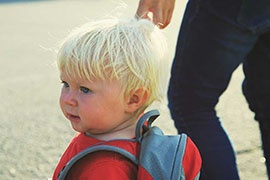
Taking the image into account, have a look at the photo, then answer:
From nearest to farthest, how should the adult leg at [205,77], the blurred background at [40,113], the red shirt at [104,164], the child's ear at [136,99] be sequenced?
1. the red shirt at [104,164]
2. the child's ear at [136,99]
3. the adult leg at [205,77]
4. the blurred background at [40,113]

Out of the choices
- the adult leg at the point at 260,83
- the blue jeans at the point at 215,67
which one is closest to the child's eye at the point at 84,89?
the blue jeans at the point at 215,67

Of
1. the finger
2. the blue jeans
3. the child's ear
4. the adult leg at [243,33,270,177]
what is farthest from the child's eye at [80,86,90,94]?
the adult leg at [243,33,270,177]

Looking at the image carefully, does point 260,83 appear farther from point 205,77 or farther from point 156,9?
point 156,9

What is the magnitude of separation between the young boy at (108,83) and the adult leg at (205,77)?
43 centimetres

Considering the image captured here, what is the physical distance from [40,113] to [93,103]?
236cm

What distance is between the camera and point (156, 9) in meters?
2.33

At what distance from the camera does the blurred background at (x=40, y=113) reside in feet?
10.9

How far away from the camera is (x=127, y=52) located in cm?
191

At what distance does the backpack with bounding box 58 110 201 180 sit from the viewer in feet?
6.18

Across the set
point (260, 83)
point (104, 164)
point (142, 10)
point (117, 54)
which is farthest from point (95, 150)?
point (260, 83)

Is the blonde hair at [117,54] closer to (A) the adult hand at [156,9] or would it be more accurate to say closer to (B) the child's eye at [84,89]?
(B) the child's eye at [84,89]

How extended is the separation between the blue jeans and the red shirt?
0.61 meters

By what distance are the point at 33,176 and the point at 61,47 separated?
1373 mm

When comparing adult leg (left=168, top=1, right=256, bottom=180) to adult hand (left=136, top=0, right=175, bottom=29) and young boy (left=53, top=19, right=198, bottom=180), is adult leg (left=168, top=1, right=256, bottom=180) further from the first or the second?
young boy (left=53, top=19, right=198, bottom=180)
